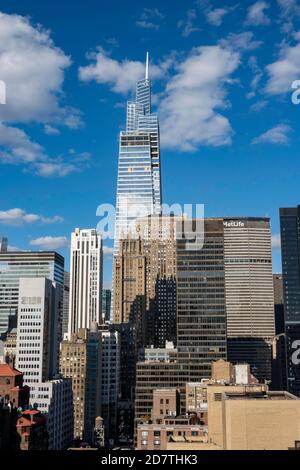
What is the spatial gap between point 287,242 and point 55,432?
14623cm

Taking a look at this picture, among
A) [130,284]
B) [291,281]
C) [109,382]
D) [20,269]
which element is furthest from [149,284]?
[291,281]

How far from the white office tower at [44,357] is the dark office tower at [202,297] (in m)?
31.3

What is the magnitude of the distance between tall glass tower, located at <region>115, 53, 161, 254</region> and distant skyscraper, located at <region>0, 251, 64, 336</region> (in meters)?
26.8

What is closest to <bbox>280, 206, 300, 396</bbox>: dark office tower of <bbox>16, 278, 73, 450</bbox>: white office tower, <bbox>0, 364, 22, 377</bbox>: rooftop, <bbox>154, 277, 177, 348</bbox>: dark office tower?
<bbox>154, 277, 177, 348</bbox>: dark office tower

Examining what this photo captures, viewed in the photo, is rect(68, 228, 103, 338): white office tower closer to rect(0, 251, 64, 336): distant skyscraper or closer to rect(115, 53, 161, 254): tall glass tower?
rect(0, 251, 64, 336): distant skyscraper

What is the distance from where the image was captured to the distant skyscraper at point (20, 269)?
17388 cm

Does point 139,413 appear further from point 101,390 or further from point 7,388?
point 7,388

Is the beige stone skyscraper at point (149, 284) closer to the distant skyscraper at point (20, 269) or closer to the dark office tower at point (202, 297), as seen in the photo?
the distant skyscraper at point (20, 269)

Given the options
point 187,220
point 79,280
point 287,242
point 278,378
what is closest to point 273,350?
point 278,378

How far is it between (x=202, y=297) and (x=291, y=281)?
94738mm

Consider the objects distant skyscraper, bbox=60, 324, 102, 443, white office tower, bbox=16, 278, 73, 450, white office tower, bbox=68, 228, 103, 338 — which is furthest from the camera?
white office tower, bbox=68, 228, 103, 338

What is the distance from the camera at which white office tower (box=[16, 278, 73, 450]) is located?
66688 mm

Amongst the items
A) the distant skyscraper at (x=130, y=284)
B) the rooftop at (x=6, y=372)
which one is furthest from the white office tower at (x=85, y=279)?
the rooftop at (x=6, y=372)

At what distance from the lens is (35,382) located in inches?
2744
